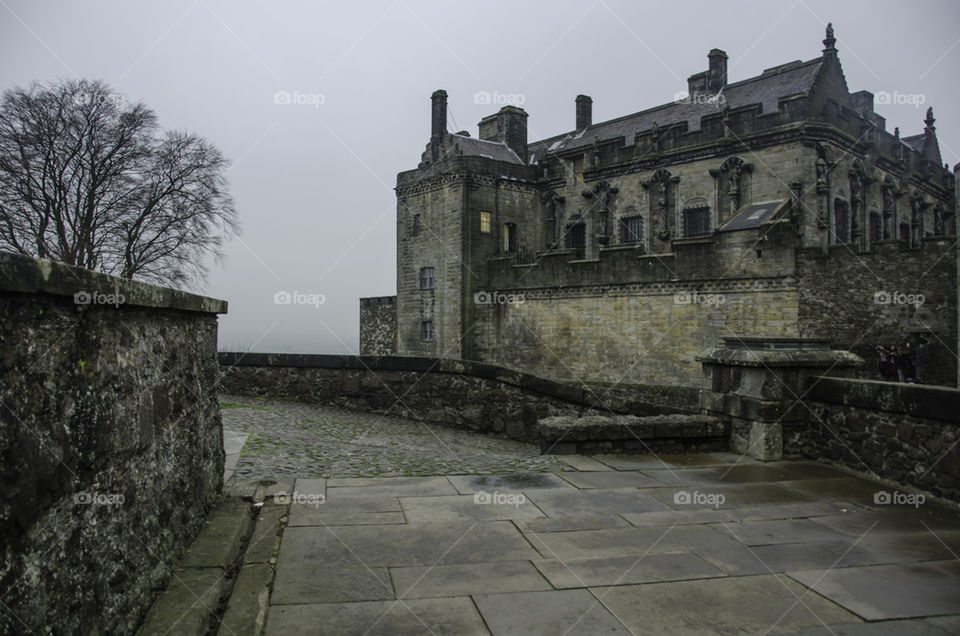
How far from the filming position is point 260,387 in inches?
503

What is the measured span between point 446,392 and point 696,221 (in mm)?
17941

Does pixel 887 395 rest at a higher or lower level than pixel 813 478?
higher

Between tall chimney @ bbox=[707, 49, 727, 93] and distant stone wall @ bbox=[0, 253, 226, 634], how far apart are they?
28.6 meters

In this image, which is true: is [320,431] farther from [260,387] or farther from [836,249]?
[836,249]

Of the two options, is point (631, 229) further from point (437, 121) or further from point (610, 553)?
point (610, 553)

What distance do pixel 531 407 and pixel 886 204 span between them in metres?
23.9

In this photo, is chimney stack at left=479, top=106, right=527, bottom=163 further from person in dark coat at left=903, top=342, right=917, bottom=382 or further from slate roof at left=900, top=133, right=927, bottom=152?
slate roof at left=900, top=133, right=927, bottom=152

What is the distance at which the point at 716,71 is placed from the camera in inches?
1089

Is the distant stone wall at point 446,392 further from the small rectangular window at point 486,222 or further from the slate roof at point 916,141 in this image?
the slate roof at point 916,141

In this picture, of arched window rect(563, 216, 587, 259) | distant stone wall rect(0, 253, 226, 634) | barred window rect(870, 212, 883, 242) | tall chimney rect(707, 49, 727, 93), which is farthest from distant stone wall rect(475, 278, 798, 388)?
distant stone wall rect(0, 253, 226, 634)

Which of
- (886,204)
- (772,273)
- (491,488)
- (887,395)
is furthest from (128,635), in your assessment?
(886,204)

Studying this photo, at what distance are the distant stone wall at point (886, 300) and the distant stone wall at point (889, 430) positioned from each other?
34.8 feet

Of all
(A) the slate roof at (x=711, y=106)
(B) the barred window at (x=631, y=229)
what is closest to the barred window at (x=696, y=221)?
(B) the barred window at (x=631, y=229)

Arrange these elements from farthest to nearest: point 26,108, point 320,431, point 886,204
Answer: point 886,204 → point 26,108 → point 320,431
